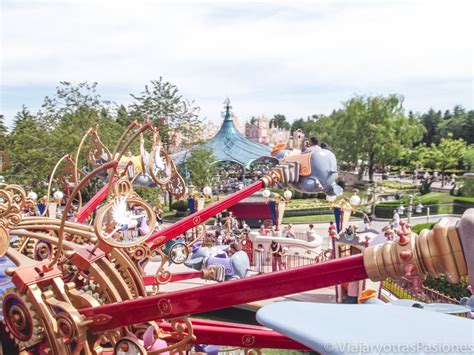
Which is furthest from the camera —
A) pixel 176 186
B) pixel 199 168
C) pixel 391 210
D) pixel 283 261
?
pixel 199 168

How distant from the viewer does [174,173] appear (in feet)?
20.4

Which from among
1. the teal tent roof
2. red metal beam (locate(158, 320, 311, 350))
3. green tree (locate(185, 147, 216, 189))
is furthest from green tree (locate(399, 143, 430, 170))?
red metal beam (locate(158, 320, 311, 350))

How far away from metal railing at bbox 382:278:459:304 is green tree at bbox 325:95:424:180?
2965 cm

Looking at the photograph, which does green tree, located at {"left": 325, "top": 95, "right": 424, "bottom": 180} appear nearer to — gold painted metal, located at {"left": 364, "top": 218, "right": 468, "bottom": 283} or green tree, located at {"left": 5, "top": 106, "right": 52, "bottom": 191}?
green tree, located at {"left": 5, "top": 106, "right": 52, "bottom": 191}

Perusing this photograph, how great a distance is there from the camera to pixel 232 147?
34.3 m

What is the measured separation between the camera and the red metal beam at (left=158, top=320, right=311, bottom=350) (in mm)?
3541

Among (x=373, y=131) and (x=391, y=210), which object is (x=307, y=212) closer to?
(x=391, y=210)

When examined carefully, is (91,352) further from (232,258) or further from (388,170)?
(388,170)

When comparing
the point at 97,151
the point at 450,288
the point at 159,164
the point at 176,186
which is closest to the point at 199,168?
the point at 450,288

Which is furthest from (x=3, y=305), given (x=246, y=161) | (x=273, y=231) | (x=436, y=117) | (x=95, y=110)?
(x=436, y=117)

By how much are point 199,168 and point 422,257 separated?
1023 inches

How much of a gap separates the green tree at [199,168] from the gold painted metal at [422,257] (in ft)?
83.2

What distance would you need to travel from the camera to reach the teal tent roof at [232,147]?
32.9 metres

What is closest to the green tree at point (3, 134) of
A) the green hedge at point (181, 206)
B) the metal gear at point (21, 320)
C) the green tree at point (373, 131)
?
the green hedge at point (181, 206)
